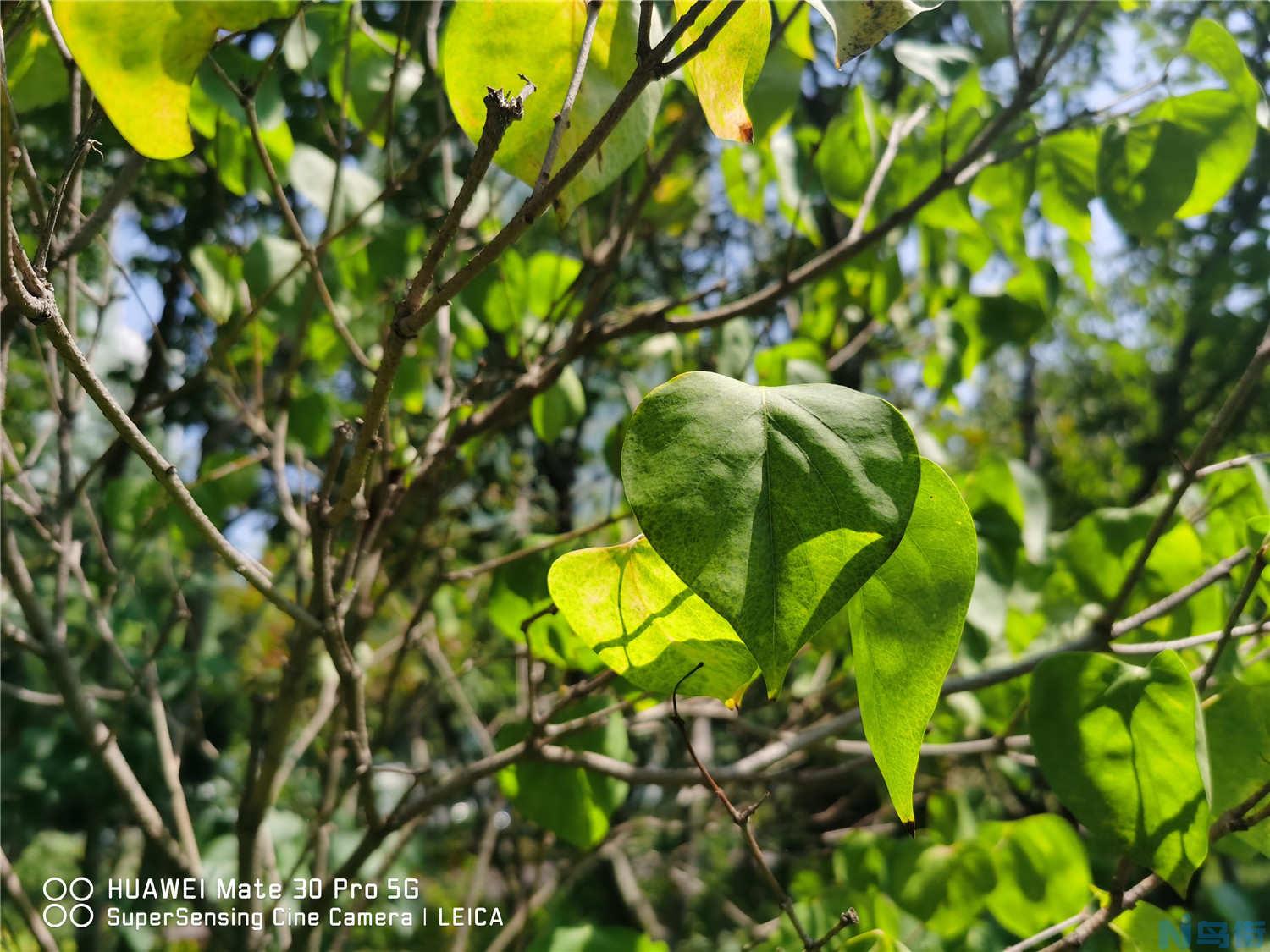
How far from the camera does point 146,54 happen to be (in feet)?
1.35

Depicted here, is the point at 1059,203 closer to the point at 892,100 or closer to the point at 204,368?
the point at 204,368

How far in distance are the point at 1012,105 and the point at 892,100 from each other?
5.64 feet

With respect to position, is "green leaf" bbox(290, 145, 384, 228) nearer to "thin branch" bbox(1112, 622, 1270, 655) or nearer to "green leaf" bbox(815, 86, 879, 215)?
"green leaf" bbox(815, 86, 879, 215)

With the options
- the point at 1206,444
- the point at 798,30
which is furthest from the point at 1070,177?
the point at 1206,444

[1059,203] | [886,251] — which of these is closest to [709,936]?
[886,251]

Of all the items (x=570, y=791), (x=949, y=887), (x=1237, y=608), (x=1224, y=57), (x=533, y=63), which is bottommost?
(x=949, y=887)

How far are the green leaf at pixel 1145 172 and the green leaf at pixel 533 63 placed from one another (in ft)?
1.58

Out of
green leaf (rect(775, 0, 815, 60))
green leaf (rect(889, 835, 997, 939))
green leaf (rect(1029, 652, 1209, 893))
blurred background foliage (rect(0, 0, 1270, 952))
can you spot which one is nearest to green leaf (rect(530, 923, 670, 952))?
blurred background foliage (rect(0, 0, 1270, 952))

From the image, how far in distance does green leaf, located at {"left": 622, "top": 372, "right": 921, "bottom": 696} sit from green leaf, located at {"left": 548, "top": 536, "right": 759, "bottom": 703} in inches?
3.6

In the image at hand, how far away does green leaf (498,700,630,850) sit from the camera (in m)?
0.70

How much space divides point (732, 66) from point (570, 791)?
515mm

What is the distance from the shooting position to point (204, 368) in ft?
2.87

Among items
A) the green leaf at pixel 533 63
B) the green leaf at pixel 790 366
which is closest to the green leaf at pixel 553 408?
the green leaf at pixel 790 366

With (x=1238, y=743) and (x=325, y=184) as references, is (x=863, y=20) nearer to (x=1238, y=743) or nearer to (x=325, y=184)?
(x=1238, y=743)
